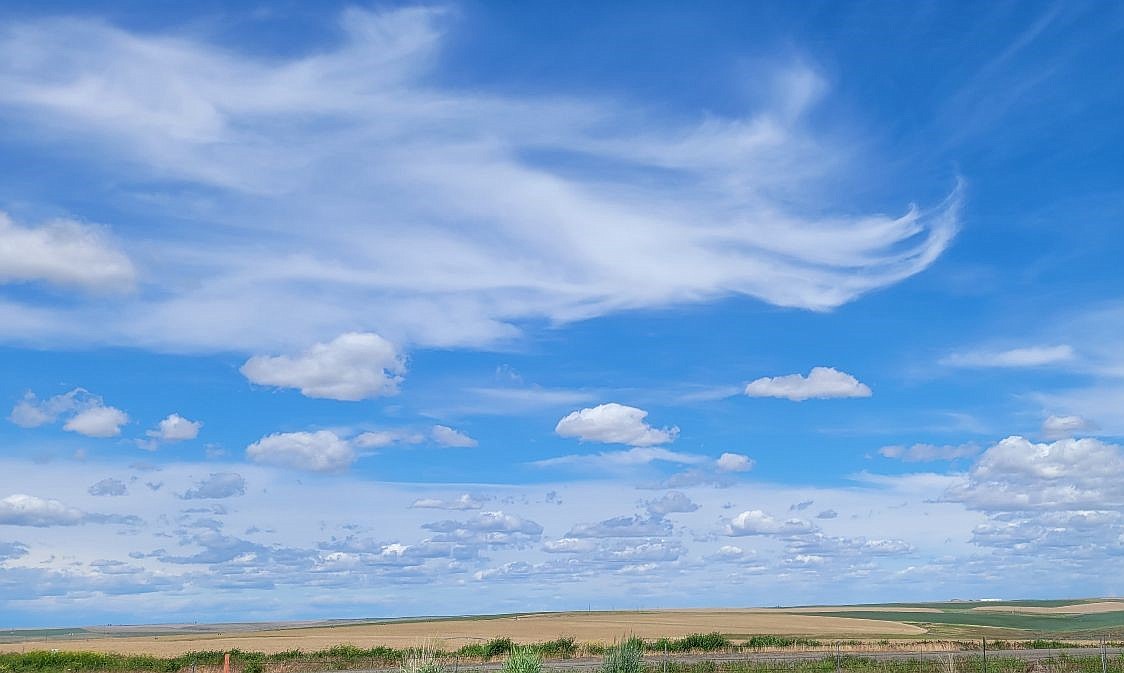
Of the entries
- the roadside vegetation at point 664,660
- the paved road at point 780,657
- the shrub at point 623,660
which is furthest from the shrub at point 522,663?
the paved road at point 780,657

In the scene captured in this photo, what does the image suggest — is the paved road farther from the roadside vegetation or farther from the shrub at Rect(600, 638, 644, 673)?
the shrub at Rect(600, 638, 644, 673)

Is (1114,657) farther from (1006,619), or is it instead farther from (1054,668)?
(1006,619)

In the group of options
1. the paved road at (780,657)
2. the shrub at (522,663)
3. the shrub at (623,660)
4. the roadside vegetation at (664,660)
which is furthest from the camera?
the paved road at (780,657)

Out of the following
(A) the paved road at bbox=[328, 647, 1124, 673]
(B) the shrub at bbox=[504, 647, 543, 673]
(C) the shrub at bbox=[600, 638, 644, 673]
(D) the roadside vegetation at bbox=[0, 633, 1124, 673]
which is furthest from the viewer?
(A) the paved road at bbox=[328, 647, 1124, 673]

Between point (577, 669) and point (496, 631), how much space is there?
7052cm

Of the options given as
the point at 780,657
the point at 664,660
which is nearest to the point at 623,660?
the point at 664,660

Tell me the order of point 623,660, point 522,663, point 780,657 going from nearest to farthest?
point 522,663, point 623,660, point 780,657

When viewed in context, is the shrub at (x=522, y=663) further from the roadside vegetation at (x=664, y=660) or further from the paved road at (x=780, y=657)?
the paved road at (x=780, y=657)

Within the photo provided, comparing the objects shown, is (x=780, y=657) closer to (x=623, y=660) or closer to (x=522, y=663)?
(x=623, y=660)

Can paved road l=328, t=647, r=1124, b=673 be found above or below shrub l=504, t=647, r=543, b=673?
below

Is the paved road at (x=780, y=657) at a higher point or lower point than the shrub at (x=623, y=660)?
lower

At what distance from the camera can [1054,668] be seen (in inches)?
2219

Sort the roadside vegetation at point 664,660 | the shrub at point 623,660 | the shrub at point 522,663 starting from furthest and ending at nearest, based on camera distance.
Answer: the roadside vegetation at point 664,660
the shrub at point 623,660
the shrub at point 522,663

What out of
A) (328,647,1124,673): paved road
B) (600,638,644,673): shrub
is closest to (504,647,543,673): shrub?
(600,638,644,673): shrub
